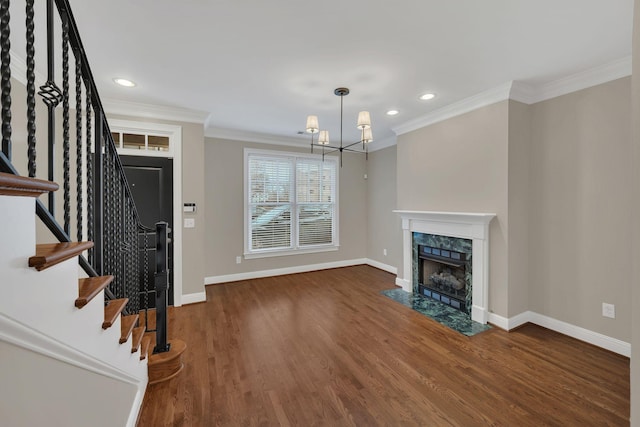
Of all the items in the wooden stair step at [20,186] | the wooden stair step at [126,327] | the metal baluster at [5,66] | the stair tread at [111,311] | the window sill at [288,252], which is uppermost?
the metal baluster at [5,66]

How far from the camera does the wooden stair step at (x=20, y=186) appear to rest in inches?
25.5

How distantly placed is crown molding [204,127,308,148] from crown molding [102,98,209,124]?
0.77 m

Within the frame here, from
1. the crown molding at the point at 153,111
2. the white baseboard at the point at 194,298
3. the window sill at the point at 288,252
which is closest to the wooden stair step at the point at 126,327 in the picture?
the white baseboard at the point at 194,298

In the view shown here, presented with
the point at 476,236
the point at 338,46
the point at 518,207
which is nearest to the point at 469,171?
the point at 518,207

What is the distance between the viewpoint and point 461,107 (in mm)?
3377

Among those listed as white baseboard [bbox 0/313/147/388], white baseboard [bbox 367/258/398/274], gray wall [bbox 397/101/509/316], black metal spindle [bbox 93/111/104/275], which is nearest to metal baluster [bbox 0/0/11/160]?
white baseboard [bbox 0/313/147/388]

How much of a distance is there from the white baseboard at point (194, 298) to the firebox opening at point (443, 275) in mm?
3123

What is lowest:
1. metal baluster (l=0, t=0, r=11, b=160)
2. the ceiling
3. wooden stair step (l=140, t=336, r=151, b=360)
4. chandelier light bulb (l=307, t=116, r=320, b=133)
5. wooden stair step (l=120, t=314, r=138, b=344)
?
wooden stair step (l=140, t=336, r=151, b=360)

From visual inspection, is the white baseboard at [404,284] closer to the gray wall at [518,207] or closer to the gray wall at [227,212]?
the gray wall at [518,207]

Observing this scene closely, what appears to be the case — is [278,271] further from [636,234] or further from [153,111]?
[636,234]

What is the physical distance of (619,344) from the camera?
249cm

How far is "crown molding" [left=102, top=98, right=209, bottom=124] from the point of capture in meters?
3.31

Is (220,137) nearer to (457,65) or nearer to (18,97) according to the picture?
(18,97)

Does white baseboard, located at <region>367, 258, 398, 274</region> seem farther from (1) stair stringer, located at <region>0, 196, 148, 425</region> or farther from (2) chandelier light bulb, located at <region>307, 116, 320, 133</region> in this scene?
(1) stair stringer, located at <region>0, 196, 148, 425</region>
